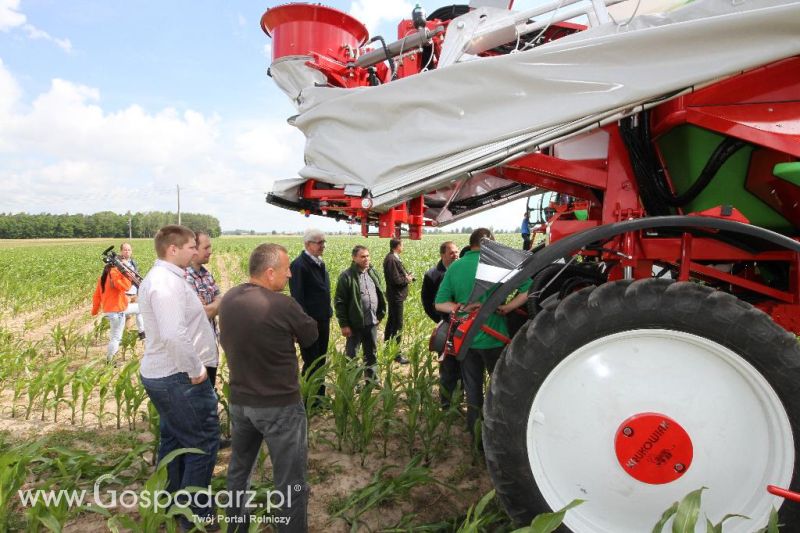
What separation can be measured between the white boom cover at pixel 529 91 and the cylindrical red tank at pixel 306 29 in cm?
59

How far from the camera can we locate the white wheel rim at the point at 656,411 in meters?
1.76

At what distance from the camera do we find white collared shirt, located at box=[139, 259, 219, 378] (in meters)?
2.51

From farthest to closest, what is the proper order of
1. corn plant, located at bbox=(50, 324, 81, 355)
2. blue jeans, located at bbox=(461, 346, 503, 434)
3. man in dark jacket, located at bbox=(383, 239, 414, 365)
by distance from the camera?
1. man in dark jacket, located at bbox=(383, 239, 414, 365)
2. corn plant, located at bbox=(50, 324, 81, 355)
3. blue jeans, located at bbox=(461, 346, 503, 434)

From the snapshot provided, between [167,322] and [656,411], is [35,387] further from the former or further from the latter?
[656,411]

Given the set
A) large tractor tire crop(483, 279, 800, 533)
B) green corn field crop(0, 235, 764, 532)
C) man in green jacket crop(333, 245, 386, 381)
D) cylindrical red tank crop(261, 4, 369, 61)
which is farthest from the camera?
man in green jacket crop(333, 245, 386, 381)

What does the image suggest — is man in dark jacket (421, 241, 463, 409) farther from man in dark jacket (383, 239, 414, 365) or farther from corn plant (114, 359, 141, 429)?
corn plant (114, 359, 141, 429)

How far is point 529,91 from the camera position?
199 centimetres

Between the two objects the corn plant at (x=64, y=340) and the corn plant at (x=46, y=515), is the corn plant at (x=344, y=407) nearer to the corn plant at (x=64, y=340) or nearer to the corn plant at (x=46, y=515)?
the corn plant at (x=46, y=515)

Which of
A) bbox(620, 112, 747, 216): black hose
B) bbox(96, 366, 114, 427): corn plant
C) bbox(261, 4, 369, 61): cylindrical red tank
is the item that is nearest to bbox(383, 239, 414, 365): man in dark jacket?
bbox(96, 366, 114, 427): corn plant

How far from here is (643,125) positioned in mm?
2145

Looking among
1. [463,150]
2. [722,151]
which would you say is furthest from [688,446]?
[463,150]

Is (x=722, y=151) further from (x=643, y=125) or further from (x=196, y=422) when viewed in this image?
(x=196, y=422)

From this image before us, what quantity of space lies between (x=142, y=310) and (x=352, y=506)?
1.72 meters

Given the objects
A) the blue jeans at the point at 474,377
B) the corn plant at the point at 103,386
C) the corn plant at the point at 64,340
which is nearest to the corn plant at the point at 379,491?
the blue jeans at the point at 474,377
